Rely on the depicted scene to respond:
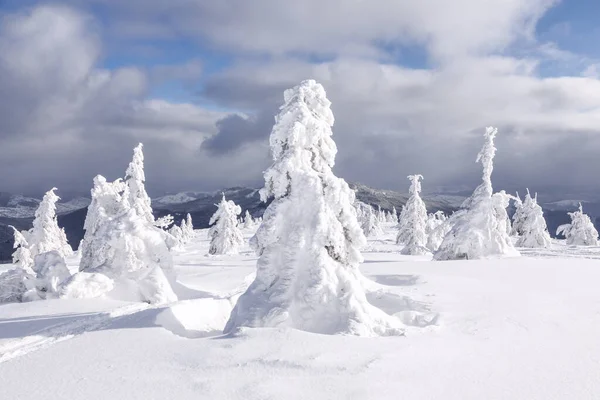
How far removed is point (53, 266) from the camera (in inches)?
835

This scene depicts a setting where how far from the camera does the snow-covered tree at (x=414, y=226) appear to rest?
51312mm

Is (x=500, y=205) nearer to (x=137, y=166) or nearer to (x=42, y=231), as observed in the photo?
(x=137, y=166)

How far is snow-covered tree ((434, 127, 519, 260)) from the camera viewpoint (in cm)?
3195

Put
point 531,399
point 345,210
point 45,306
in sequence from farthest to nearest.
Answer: point 45,306 → point 345,210 → point 531,399

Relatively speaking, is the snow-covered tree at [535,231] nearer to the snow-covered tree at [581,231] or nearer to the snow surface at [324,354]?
the snow-covered tree at [581,231]

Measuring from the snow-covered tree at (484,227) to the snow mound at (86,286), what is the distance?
77.0 ft

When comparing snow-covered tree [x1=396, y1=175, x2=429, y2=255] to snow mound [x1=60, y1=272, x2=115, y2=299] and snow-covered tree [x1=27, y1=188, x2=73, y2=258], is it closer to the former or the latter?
snow mound [x1=60, y1=272, x2=115, y2=299]

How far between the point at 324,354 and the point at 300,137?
22.5 ft

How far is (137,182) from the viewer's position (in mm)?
41031

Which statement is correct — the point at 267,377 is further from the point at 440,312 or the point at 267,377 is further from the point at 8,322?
the point at 8,322

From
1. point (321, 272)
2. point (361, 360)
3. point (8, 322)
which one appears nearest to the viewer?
point (361, 360)

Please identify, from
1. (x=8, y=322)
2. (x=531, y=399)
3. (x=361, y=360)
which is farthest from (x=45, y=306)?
(x=531, y=399)

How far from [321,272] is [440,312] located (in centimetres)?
413

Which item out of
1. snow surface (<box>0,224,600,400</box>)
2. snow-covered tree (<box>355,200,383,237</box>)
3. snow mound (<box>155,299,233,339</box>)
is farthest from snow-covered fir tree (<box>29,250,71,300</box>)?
snow-covered tree (<box>355,200,383,237</box>)
